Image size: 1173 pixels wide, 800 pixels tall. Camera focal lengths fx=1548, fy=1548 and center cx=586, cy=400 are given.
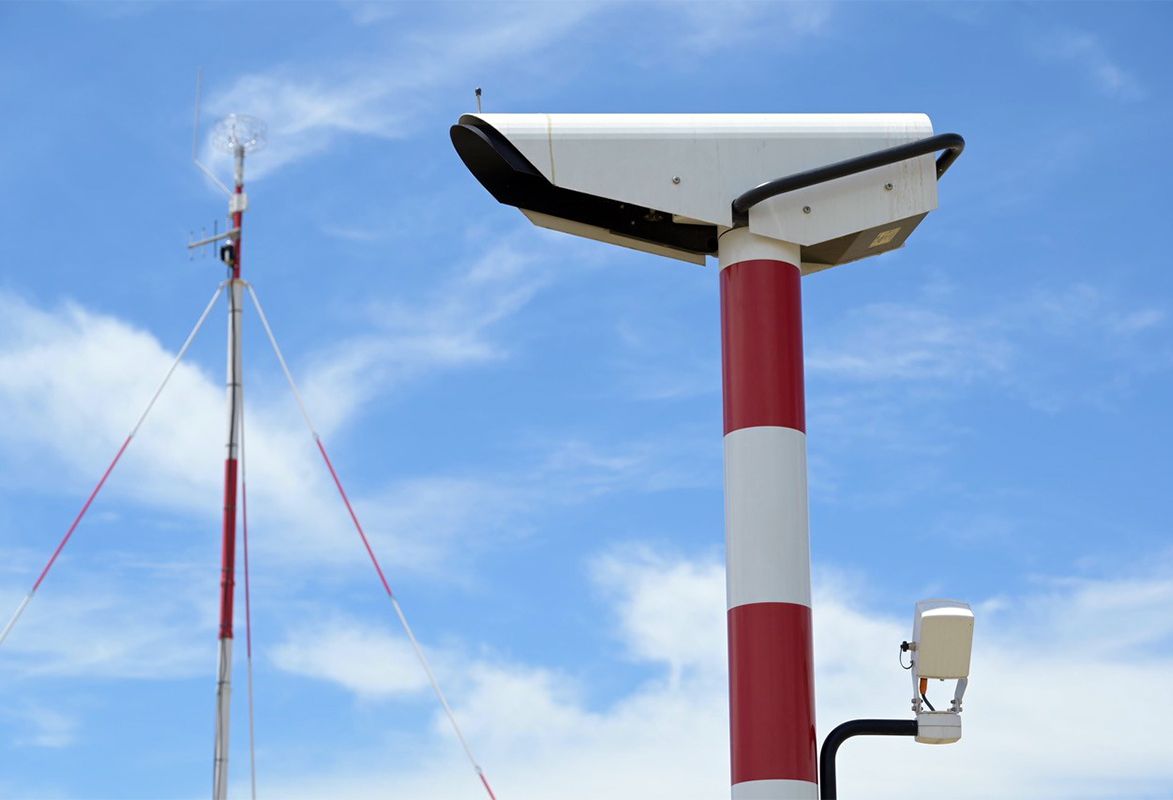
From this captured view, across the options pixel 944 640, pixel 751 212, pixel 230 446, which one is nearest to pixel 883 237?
pixel 751 212

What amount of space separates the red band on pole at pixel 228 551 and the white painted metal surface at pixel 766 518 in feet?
20.8

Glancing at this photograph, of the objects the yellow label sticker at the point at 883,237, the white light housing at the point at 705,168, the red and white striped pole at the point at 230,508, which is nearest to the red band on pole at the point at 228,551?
the red and white striped pole at the point at 230,508

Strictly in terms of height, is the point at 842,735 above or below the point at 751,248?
below

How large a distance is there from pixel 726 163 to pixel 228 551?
6.63 meters

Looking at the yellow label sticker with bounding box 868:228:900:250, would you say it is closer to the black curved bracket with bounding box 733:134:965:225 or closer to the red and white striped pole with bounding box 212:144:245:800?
the black curved bracket with bounding box 733:134:965:225

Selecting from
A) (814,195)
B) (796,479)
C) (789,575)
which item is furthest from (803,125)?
(789,575)

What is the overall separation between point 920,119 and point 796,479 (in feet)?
6.65

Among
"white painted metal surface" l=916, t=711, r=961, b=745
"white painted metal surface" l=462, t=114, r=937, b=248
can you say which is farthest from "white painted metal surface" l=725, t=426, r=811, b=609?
"white painted metal surface" l=462, t=114, r=937, b=248

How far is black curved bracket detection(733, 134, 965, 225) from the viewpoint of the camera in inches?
302

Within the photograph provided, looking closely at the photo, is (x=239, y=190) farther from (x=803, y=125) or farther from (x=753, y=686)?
(x=753, y=686)

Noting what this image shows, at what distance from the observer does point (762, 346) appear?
7.54m

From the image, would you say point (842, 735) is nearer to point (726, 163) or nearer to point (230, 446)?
point (726, 163)

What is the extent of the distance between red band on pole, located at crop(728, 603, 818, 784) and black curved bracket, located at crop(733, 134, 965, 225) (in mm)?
1999

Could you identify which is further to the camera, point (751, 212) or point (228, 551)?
point (228, 551)
